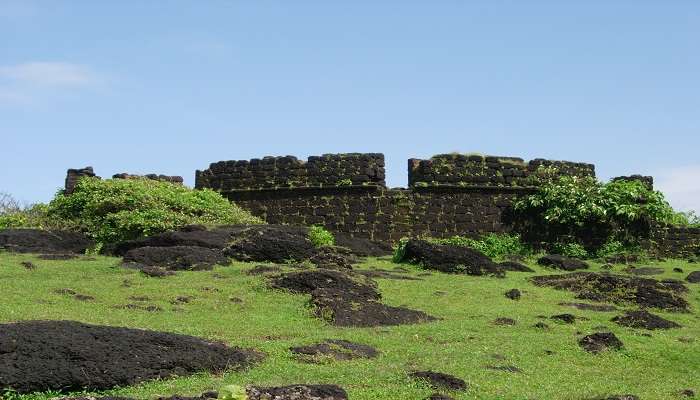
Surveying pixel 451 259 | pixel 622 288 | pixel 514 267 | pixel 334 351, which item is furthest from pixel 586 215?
pixel 334 351

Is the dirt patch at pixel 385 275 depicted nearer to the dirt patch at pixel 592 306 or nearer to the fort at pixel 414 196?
the dirt patch at pixel 592 306

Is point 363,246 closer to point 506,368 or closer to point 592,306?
point 592,306

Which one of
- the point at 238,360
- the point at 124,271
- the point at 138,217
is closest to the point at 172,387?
the point at 238,360

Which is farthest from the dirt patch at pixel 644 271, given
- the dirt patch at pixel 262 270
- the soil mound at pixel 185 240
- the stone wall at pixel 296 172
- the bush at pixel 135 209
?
the bush at pixel 135 209

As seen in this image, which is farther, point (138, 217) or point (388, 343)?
point (138, 217)

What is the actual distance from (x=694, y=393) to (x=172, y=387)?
21.5 ft

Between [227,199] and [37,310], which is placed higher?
[227,199]

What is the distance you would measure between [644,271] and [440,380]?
592 inches

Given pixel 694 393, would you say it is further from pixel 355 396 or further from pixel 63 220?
pixel 63 220

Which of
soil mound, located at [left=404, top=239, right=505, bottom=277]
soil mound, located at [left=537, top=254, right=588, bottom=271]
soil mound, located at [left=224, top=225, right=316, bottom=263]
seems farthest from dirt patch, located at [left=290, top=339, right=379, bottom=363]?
soil mound, located at [left=537, top=254, right=588, bottom=271]

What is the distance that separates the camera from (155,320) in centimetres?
1499

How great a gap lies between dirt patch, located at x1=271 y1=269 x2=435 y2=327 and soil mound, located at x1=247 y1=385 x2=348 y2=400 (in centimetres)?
624

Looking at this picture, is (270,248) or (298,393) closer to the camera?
(298,393)

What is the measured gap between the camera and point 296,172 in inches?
1186
